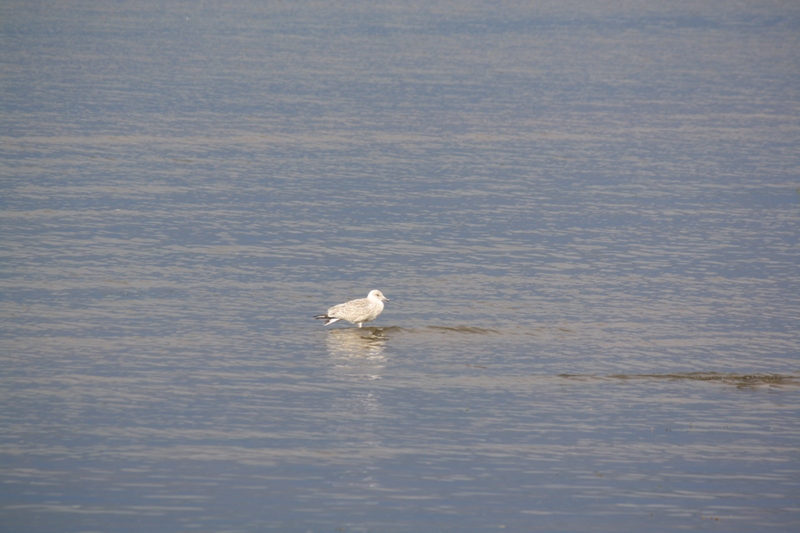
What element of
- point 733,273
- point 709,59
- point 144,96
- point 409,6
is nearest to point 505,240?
point 733,273

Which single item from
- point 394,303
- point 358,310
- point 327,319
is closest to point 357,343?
point 358,310

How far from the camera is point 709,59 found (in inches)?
2953

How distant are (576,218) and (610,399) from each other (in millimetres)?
A: 14755

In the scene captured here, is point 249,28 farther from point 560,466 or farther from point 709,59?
point 560,466

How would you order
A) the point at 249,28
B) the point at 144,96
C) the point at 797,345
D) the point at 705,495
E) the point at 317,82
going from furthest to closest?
the point at 249,28 < the point at 317,82 < the point at 144,96 < the point at 797,345 < the point at 705,495

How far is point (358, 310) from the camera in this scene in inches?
963

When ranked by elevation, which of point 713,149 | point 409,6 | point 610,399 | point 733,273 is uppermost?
point 409,6

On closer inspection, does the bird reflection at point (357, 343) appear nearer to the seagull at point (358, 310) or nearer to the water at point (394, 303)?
the water at point (394, 303)

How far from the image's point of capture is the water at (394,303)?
17.0 meters

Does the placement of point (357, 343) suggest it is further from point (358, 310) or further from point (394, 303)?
point (394, 303)

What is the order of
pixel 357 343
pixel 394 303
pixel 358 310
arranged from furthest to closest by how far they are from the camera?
pixel 394 303
pixel 358 310
pixel 357 343

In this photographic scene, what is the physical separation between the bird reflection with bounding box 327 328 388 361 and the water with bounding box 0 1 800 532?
8cm

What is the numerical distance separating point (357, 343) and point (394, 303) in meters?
2.79

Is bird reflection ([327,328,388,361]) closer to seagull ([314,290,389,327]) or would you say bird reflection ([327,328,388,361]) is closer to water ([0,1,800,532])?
water ([0,1,800,532])
